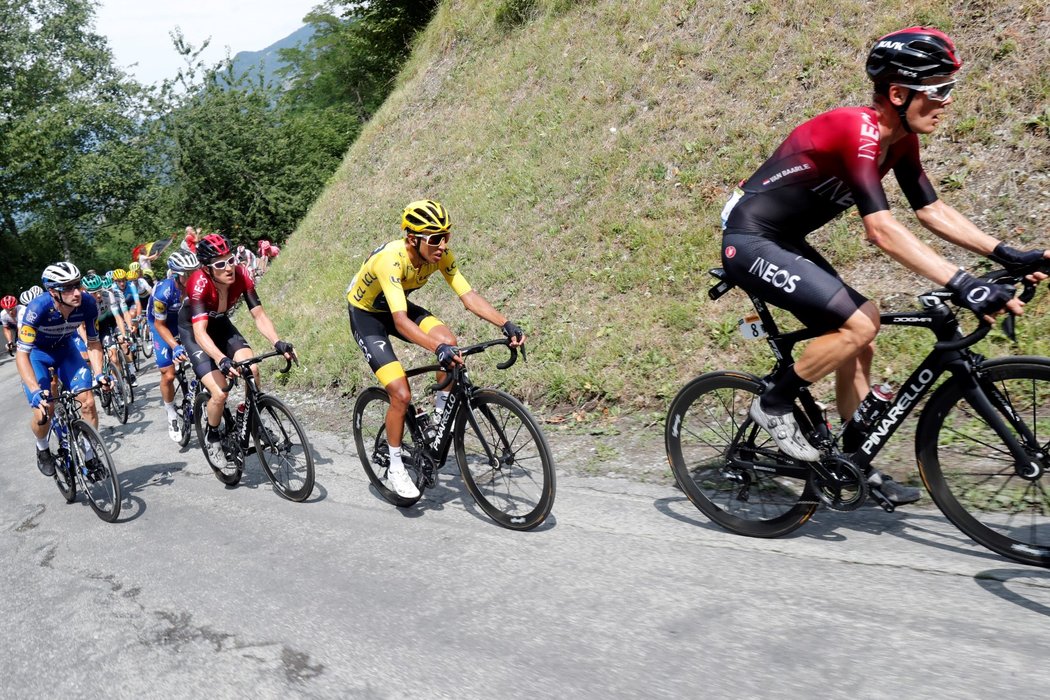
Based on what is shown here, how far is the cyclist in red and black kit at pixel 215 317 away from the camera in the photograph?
677 centimetres

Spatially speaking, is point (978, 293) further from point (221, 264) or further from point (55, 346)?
point (55, 346)

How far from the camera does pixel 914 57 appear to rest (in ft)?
10.9

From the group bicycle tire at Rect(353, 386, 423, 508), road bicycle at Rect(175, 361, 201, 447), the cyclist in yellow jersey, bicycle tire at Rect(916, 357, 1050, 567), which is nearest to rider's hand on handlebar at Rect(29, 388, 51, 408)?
road bicycle at Rect(175, 361, 201, 447)

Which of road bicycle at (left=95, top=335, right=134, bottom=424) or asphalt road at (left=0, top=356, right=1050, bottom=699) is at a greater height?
road bicycle at (left=95, top=335, right=134, bottom=424)

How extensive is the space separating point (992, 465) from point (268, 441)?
5.58 metres

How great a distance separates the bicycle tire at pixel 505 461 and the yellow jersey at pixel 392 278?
95 centimetres

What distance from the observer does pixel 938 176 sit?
277 inches

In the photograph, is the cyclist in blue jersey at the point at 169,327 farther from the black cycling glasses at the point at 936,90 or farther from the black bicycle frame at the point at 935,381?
the black cycling glasses at the point at 936,90

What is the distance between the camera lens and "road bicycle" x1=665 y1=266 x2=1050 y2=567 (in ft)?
11.0

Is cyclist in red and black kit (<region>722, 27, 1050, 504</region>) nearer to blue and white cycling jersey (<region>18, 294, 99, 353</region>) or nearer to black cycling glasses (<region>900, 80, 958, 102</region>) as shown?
black cycling glasses (<region>900, 80, 958, 102</region>)

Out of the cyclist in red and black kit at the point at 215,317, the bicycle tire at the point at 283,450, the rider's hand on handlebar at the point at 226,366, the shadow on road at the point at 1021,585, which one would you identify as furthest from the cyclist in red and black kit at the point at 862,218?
the cyclist in red and black kit at the point at 215,317

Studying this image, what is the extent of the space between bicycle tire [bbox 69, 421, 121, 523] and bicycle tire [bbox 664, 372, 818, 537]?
5.03 metres

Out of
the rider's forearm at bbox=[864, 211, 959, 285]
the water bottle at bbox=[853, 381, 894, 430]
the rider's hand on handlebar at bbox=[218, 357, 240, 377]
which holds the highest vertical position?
the rider's forearm at bbox=[864, 211, 959, 285]

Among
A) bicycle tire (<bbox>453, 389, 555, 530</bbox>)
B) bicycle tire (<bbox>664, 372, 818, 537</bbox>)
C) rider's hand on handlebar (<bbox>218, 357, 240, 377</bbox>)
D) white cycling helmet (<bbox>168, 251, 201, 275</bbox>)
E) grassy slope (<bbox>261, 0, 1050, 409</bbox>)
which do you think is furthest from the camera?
white cycling helmet (<bbox>168, 251, 201, 275</bbox>)
